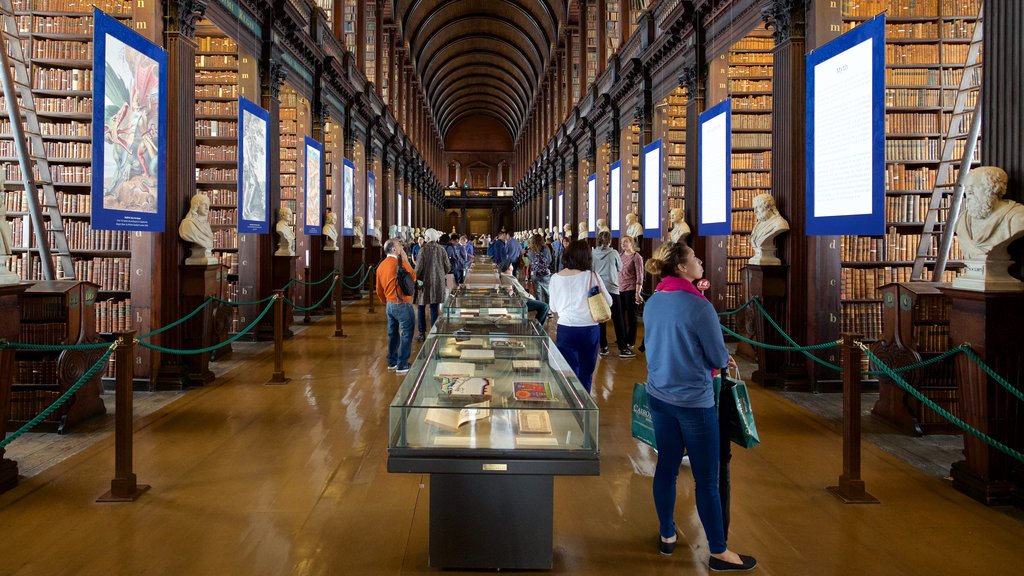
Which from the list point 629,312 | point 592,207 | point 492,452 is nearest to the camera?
point 492,452

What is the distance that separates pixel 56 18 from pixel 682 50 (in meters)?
7.64

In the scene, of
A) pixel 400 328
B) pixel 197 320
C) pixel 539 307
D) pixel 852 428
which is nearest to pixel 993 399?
pixel 852 428

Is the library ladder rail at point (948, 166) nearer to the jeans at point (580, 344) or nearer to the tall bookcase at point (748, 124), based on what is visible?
the tall bookcase at point (748, 124)

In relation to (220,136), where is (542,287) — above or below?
below

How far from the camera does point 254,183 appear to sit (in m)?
7.55

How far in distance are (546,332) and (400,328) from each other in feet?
9.10

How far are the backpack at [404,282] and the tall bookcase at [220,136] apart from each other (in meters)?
3.64

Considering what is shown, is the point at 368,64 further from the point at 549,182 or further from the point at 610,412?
the point at 610,412

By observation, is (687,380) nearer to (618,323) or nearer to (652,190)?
(618,323)

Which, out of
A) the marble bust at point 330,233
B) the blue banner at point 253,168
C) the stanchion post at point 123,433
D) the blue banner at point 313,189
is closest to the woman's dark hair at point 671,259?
the stanchion post at point 123,433

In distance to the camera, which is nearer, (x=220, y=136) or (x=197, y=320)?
(x=197, y=320)

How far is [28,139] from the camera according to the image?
19.2 feet

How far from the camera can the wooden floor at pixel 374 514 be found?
8.94 feet

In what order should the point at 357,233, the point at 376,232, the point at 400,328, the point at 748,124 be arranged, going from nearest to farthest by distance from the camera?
the point at 400,328 → the point at 748,124 → the point at 357,233 → the point at 376,232
